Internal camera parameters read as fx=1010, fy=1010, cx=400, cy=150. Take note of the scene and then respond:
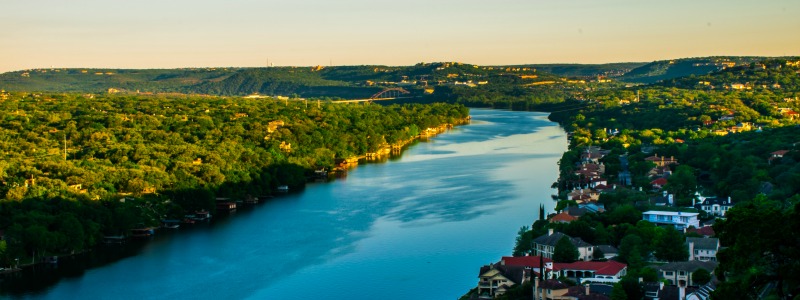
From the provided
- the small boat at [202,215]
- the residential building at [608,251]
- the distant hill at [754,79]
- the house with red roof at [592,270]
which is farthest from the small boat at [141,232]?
the distant hill at [754,79]

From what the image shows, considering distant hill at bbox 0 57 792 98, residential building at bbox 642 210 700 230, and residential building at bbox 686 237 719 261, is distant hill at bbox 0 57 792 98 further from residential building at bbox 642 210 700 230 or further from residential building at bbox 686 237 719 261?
residential building at bbox 686 237 719 261

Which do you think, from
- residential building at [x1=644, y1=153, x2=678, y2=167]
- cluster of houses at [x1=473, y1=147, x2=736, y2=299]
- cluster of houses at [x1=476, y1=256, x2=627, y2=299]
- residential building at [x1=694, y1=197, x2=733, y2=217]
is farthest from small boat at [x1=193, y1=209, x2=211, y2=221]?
residential building at [x1=644, y1=153, x2=678, y2=167]

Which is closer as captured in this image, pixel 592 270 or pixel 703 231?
pixel 592 270

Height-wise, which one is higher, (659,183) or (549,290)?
(549,290)

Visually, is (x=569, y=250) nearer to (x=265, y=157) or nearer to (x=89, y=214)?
(x=89, y=214)

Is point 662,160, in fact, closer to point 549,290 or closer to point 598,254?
point 598,254

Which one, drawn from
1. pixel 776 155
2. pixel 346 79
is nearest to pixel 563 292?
pixel 776 155

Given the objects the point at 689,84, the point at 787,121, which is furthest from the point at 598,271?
the point at 689,84
